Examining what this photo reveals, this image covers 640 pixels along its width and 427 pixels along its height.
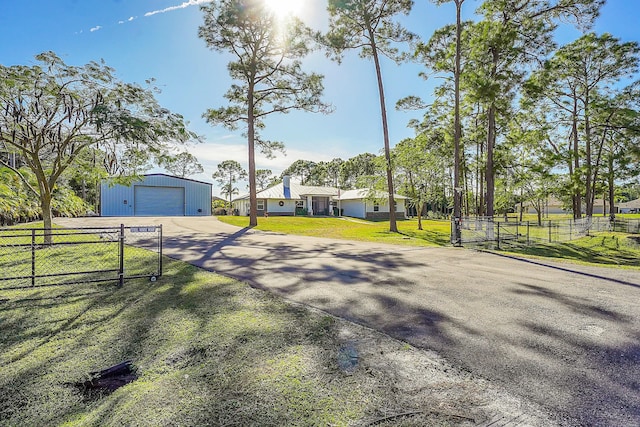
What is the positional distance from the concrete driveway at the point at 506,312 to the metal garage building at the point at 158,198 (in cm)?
2758

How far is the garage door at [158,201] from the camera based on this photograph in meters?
31.9

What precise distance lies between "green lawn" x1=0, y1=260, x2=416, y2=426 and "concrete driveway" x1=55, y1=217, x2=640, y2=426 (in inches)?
37.9

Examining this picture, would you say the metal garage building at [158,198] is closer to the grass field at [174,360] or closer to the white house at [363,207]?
the white house at [363,207]

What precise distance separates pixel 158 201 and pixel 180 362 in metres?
33.6

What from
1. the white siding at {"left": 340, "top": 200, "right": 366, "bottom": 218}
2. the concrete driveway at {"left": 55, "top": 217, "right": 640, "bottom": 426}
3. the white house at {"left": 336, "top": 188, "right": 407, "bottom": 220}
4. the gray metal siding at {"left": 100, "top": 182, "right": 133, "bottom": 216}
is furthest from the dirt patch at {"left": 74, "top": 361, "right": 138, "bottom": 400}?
the white siding at {"left": 340, "top": 200, "right": 366, "bottom": 218}

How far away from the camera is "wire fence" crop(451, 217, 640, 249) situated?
502 inches

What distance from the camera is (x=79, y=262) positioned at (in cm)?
742

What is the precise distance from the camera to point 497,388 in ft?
8.13

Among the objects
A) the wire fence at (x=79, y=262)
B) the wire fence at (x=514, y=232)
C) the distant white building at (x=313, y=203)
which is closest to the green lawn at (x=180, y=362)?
the wire fence at (x=79, y=262)

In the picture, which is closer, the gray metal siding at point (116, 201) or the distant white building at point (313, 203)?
the gray metal siding at point (116, 201)

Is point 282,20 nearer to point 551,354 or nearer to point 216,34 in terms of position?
point 216,34

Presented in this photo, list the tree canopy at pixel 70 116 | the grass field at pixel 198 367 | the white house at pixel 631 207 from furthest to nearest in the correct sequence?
1. the white house at pixel 631 207
2. the tree canopy at pixel 70 116
3. the grass field at pixel 198 367

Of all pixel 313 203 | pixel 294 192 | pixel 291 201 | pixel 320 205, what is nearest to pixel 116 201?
pixel 291 201

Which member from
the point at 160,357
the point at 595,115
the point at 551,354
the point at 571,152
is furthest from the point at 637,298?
the point at 595,115
